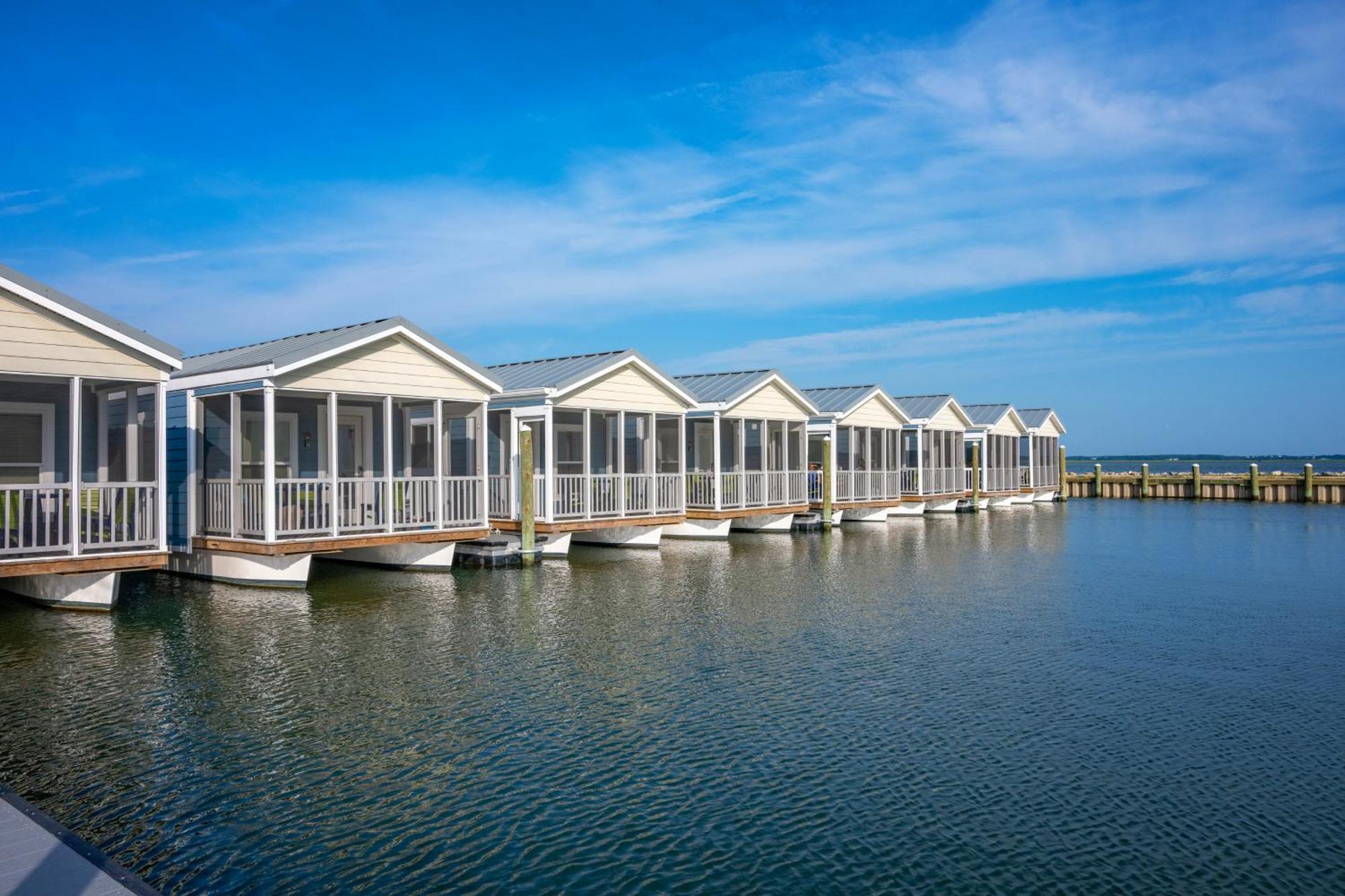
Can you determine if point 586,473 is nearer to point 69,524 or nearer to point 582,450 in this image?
point 582,450

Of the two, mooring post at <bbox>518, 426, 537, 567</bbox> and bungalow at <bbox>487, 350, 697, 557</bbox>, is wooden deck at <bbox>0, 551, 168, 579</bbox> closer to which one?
mooring post at <bbox>518, 426, 537, 567</bbox>

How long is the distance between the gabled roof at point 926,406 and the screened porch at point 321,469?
775 inches

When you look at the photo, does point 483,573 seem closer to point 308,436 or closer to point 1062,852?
point 308,436

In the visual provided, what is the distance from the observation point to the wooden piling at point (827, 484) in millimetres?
28375

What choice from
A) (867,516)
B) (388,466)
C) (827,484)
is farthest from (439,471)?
(867,516)

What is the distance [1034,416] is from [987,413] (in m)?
6.60

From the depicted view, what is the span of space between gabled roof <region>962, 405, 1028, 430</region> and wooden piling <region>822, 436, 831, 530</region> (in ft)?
45.2

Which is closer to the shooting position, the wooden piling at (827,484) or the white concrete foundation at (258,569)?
the white concrete foundation at (258,569)

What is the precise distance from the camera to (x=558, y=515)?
66.9 ft

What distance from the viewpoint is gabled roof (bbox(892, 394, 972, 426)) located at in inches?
1405

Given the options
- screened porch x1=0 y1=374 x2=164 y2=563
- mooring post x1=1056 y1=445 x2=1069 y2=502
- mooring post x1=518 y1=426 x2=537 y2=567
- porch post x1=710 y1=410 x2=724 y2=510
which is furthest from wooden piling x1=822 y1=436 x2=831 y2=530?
mooring post x1=1056 y1=445 x2=1069 y2=502

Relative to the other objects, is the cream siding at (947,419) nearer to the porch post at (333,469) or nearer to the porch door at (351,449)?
the porch door at (351,449)

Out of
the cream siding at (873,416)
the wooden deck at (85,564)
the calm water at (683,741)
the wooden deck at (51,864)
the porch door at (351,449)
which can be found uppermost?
the cream siding at (873,416)

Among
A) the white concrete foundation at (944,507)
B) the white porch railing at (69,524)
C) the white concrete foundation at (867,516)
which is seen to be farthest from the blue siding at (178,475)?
the white concrete foundation at (944,507)
